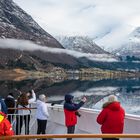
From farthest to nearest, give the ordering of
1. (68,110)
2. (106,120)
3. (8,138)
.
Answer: (68,110)
(106,120)
(8,138)

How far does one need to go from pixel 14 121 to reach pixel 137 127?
165 inches

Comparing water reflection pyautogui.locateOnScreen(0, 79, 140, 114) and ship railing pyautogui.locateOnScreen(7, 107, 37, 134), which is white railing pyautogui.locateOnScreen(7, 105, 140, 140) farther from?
water reflection pyautogui.locateOnScreen(0, 79, 140, 114)

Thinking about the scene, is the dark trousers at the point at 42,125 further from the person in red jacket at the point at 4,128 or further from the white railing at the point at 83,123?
the person in red jacket at the point at 4,128

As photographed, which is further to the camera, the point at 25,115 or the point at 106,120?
the point at 25,115

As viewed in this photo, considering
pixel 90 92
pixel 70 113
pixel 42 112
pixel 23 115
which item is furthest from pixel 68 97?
pixel 90 92

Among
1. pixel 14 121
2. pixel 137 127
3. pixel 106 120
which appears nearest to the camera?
pixel 106 120

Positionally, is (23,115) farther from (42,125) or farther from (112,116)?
(112,116)

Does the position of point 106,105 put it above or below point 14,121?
above

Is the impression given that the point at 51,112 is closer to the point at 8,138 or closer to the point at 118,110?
the point at 118,110

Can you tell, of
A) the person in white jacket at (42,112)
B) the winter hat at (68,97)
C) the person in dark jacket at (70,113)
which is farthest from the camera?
the person in white jacket at (42,112)

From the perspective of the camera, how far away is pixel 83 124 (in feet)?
33.4

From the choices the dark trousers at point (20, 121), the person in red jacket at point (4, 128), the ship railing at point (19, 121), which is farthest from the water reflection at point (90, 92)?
the person in red jacket at point (4, 128)

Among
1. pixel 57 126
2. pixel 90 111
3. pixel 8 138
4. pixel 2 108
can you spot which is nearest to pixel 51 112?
pixel 57 126

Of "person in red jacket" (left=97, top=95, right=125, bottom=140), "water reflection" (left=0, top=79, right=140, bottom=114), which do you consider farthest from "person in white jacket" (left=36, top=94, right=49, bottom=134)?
"water reflection" (left=0, top=79, right=140, bottom=114)
